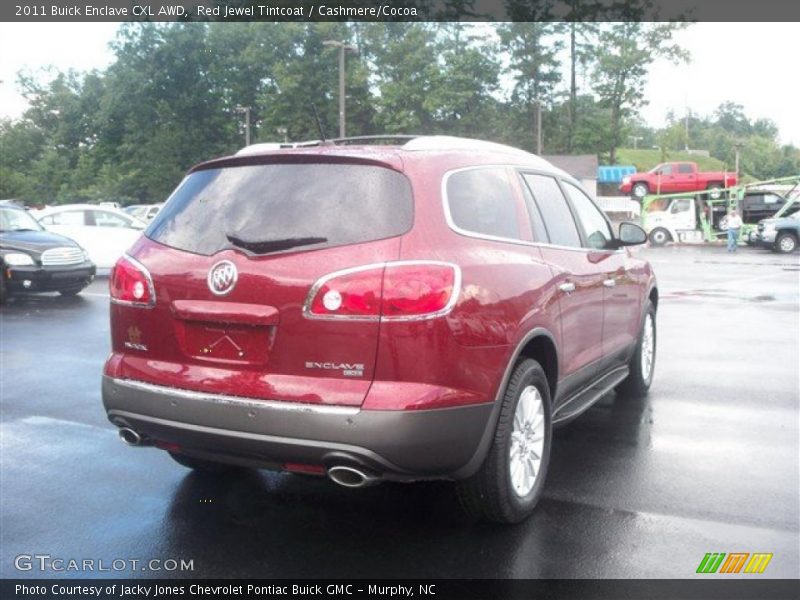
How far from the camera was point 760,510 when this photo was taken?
4.32 m

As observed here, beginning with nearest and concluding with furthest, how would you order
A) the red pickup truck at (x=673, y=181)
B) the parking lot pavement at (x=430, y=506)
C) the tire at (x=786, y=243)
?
the parking lot pavement at (x=430, y=506), the tire at (x=786, y=243), the red pickup truck at (x=673, y=181)

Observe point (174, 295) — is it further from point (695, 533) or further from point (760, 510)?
point (760, 510)

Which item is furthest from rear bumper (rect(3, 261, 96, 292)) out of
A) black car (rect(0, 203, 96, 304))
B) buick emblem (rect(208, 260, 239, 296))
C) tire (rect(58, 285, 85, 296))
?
buick emblem (rect(208, 260, 239, 296))

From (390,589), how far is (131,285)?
1840 mm

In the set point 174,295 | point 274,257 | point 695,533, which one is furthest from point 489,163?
point 695,533

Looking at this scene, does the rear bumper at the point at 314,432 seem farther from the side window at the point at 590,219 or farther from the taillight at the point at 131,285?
the side window at the point at 590,219

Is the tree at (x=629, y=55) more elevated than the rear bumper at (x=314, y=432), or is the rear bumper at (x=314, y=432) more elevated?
the tree at (x=629, y=55)

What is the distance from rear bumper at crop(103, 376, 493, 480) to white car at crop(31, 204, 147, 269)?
1522cm

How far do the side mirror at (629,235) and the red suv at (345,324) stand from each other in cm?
181

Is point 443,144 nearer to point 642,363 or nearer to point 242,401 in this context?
point 242,401

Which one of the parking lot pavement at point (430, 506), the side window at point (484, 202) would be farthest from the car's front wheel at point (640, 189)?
the side window at point (484, 202)

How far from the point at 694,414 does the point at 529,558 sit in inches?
122

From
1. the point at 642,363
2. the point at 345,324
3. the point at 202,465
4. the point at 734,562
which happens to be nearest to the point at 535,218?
the point at 345,324

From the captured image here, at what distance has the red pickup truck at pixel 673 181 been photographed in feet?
137
